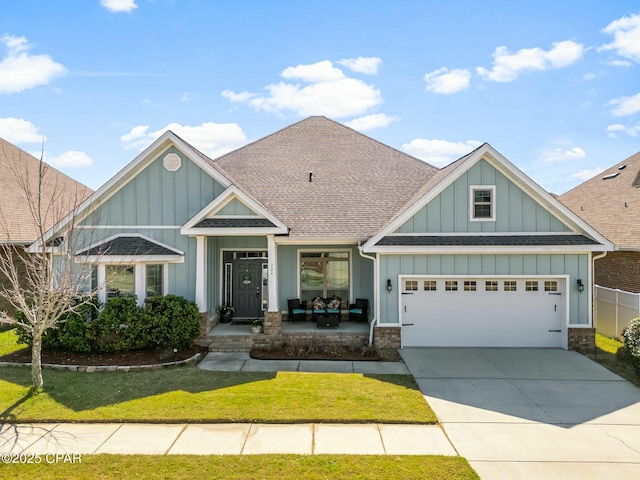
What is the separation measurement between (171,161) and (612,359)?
531 inches

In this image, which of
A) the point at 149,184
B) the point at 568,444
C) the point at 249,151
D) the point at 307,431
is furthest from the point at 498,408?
the point at 249,151

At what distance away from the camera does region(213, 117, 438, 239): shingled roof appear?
13773 millimetres

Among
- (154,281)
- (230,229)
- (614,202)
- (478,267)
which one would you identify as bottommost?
(154,281)

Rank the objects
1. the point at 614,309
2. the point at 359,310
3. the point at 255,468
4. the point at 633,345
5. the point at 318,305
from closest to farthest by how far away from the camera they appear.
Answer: the point at 255,468, the point at 633,345, the point at 614,309, the point at 318,305, the point at 359,310

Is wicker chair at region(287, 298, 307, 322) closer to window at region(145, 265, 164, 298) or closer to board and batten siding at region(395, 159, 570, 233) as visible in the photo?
window at region(145, 265, 164, 298)

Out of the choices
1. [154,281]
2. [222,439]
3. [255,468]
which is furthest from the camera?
[154,281]

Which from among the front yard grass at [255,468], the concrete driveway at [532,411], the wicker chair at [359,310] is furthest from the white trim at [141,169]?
Result: the front yard grass at [255,468]

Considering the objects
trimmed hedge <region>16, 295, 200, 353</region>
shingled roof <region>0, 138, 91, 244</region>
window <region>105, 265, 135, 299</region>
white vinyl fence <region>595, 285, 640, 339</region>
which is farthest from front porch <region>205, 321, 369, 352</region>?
white vinyl fence <region>595, 285, 640, 339</region>

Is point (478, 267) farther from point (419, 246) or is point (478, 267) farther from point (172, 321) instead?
point (172, 321)

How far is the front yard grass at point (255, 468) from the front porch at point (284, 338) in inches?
233

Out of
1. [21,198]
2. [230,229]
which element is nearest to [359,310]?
[230,229]

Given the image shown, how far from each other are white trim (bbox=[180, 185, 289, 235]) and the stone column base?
28.1 ft

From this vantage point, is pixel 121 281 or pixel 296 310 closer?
pixel 121 281

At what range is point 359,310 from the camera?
546 inches
